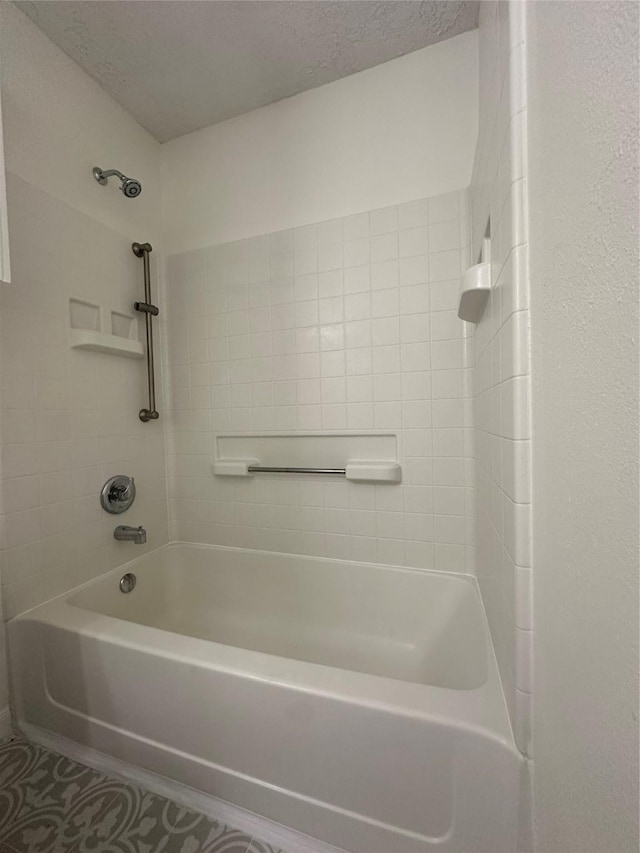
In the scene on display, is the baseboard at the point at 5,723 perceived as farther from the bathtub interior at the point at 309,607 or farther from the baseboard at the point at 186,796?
the bathtub interior at the point at 309,607

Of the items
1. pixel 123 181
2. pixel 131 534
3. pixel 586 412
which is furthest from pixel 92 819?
pixel 123 181

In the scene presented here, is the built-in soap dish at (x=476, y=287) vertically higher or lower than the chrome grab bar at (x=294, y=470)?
higher

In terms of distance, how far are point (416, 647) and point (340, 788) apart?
25.1 inches

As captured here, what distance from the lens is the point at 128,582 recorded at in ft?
4.72

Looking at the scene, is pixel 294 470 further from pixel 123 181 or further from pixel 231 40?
pixel 231 40

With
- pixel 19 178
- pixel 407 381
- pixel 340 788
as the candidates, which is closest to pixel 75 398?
pixel 19 178

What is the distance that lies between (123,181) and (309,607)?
191 cm

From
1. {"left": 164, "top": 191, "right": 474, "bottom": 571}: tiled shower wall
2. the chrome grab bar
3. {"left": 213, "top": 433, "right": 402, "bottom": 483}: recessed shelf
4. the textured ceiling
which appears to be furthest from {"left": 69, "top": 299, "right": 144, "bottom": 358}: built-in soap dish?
the textured ceiling

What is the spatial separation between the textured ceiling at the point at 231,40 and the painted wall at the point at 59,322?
0.46 feet

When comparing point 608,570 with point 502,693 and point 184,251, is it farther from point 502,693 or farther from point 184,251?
point 184,251

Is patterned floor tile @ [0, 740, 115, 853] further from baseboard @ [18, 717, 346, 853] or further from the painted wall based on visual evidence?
the painted wall

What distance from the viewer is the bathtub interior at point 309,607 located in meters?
1.24

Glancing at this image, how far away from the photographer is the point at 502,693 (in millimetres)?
746

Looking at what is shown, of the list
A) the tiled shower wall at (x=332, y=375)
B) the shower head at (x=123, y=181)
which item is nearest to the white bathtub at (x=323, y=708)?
the tiled shower wall at (x=332, y=375)
